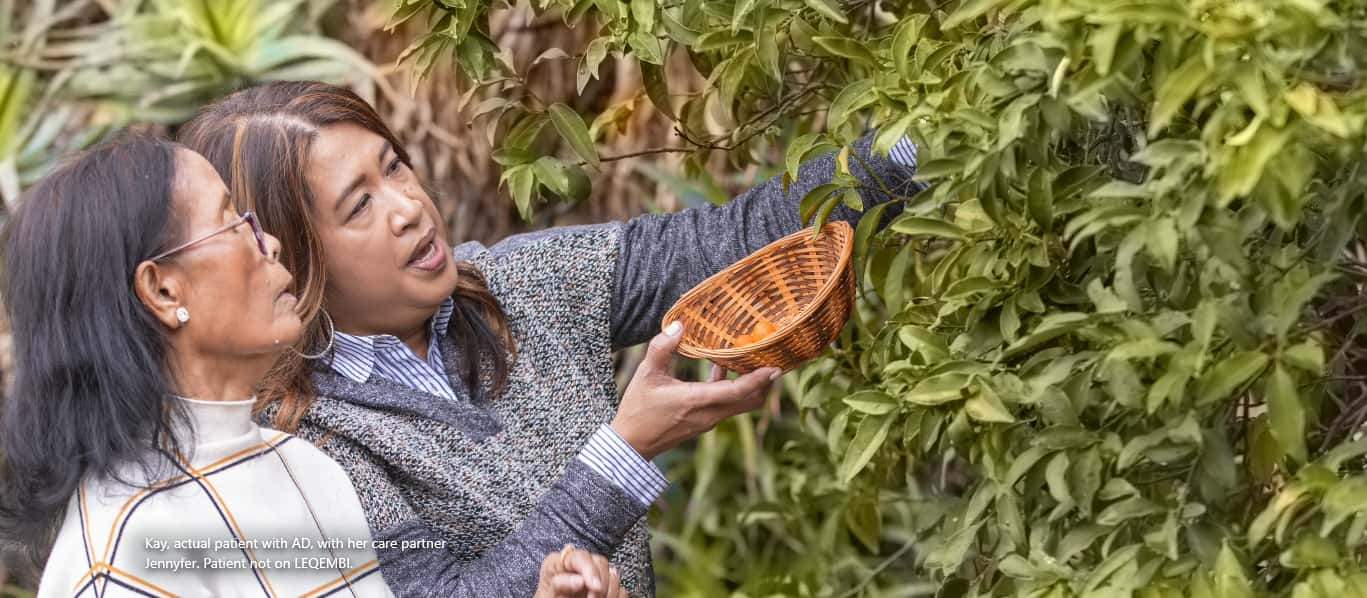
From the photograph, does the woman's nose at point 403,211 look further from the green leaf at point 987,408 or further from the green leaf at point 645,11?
the green leaf at point 987,408

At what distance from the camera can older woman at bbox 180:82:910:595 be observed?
1.81 m

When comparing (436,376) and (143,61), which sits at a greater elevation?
(436,376)

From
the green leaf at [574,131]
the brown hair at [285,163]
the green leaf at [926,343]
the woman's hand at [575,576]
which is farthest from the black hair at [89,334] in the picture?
the green leaf at [926,343]

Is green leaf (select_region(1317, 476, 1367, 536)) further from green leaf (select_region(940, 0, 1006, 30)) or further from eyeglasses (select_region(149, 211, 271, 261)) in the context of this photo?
eyeglasses (select_region(149, 211, 271, 261))

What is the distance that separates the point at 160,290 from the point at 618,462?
0.53 meters

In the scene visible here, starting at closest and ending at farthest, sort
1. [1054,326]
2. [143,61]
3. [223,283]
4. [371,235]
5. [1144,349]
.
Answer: [1144,349] → [1054,326] → [223,283] → [371,235] → [143,61]

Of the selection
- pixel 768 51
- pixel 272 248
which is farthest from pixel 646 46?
pixel 272 248

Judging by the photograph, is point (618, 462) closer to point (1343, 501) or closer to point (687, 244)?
point (687, 244)

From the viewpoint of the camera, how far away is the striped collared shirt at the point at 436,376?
5.92ft

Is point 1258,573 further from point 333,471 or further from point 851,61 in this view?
point 333,471

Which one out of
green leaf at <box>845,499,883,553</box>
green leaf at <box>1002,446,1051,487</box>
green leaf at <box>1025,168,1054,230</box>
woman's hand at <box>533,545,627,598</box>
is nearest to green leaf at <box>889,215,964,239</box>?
green leaf at <box>1025,168,1054,230</box>

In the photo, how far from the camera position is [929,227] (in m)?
1.56

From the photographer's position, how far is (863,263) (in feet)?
6.23

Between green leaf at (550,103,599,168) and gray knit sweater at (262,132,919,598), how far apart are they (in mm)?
116
